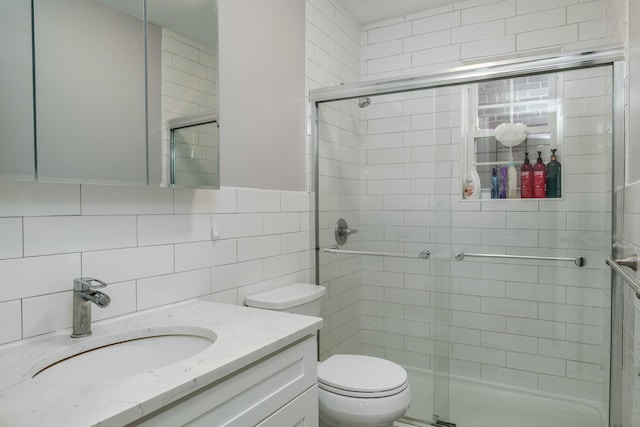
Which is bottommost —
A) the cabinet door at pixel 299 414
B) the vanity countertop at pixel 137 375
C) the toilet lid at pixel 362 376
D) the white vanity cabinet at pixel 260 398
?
the toilet lid at pixel 362 376

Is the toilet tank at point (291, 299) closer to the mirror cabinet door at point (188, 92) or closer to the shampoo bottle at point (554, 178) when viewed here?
the mirror cabinet door at point (188, 92)

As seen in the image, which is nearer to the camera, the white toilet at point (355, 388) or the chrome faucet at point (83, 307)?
the chrome faucet at point (83, 307)

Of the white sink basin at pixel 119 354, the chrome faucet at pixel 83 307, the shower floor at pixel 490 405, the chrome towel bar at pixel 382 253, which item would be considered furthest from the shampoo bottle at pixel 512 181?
the chrome faucet at pixel 83 307

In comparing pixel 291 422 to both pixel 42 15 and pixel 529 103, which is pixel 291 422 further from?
pixel 529 103

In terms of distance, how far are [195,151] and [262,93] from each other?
2.13 ft

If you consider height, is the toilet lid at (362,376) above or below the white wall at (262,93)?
below

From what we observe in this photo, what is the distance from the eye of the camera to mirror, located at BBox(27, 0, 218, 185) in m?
1.06

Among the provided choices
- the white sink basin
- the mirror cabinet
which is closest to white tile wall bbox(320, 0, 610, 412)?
the mirror cabinet

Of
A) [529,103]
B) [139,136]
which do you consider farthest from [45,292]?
[529,103]

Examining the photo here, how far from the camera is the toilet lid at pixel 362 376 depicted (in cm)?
161

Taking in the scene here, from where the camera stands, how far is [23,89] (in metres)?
1.00

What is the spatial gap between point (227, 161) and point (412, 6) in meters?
1.93

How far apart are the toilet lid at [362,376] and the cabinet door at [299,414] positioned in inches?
14.5

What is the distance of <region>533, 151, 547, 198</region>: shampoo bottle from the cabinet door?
1.58 metres
